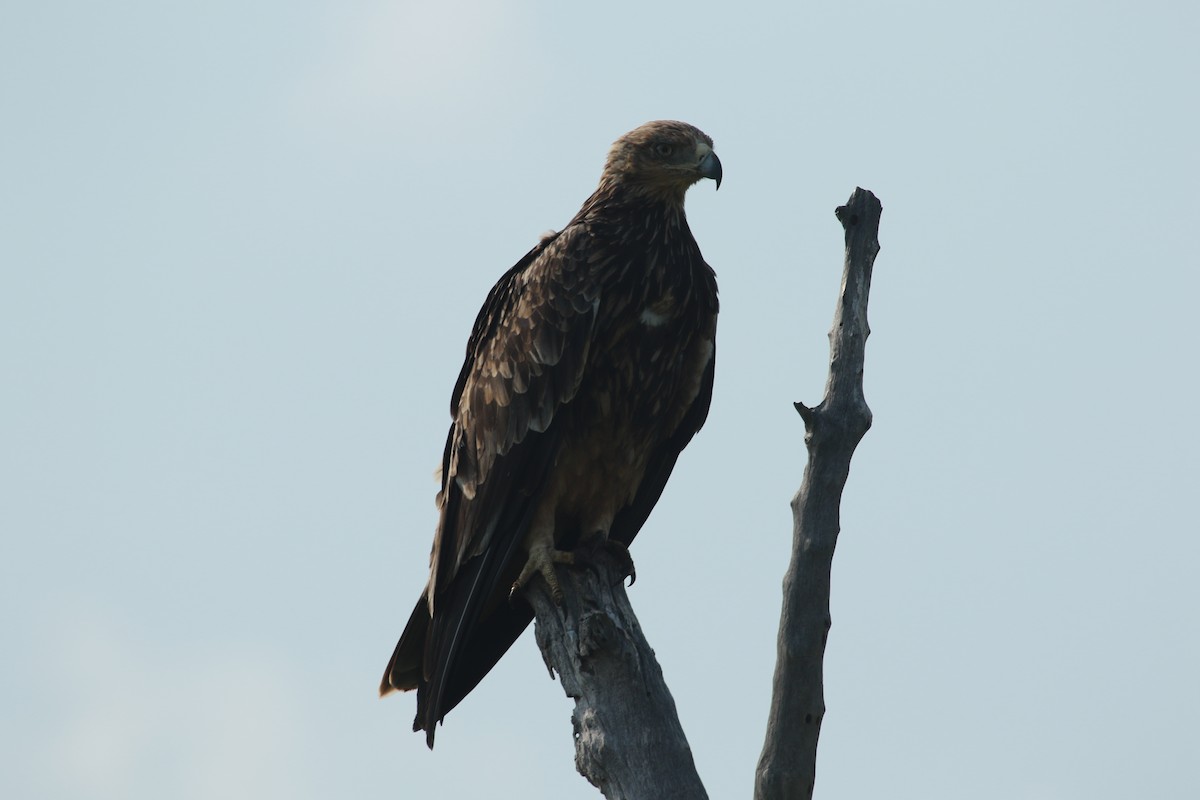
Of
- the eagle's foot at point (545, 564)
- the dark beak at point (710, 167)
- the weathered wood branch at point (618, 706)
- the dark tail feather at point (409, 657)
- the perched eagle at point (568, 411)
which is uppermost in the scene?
the dark beak at point (710, 167)

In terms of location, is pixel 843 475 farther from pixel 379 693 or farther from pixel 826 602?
pixel 379 693

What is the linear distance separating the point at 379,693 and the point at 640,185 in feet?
8.29

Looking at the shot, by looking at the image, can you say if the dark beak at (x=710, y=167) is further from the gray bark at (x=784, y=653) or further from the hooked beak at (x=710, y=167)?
the gray bark at (x=784, y=653)

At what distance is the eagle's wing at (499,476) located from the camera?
5.47m

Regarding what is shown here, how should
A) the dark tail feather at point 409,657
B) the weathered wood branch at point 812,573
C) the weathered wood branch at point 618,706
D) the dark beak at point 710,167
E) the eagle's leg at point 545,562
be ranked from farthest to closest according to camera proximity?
the dark beak at point 710,167 → the dark tail feather at point 409,657 → the eagle's leg at point 545,562 → the weathered wood branch at point 618,706 → the weathered wood branch at point 812,573

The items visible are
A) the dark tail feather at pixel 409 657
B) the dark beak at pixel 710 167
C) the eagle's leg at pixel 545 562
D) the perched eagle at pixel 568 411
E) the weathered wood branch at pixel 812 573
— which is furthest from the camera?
the dark beak at pixel 710 167

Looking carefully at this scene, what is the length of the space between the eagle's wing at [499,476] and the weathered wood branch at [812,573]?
68.0 inches

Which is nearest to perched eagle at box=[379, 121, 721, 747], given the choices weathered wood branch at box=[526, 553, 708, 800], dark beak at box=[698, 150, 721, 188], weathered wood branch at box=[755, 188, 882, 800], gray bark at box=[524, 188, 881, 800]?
dark beak at box=[698, 150, 721, 188]

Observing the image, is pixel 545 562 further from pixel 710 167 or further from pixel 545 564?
pixel 710 167

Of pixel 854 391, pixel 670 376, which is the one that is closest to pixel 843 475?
pixel 854 391

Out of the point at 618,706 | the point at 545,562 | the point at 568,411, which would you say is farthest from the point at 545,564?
the point at 618,706

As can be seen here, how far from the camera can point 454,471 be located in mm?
6035

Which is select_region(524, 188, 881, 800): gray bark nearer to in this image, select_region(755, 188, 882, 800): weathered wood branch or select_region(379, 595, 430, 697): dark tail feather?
select_region(755, 188, 882, 800): weathered wood branch

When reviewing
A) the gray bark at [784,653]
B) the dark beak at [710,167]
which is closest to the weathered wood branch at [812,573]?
the gray bark at [784,653]
